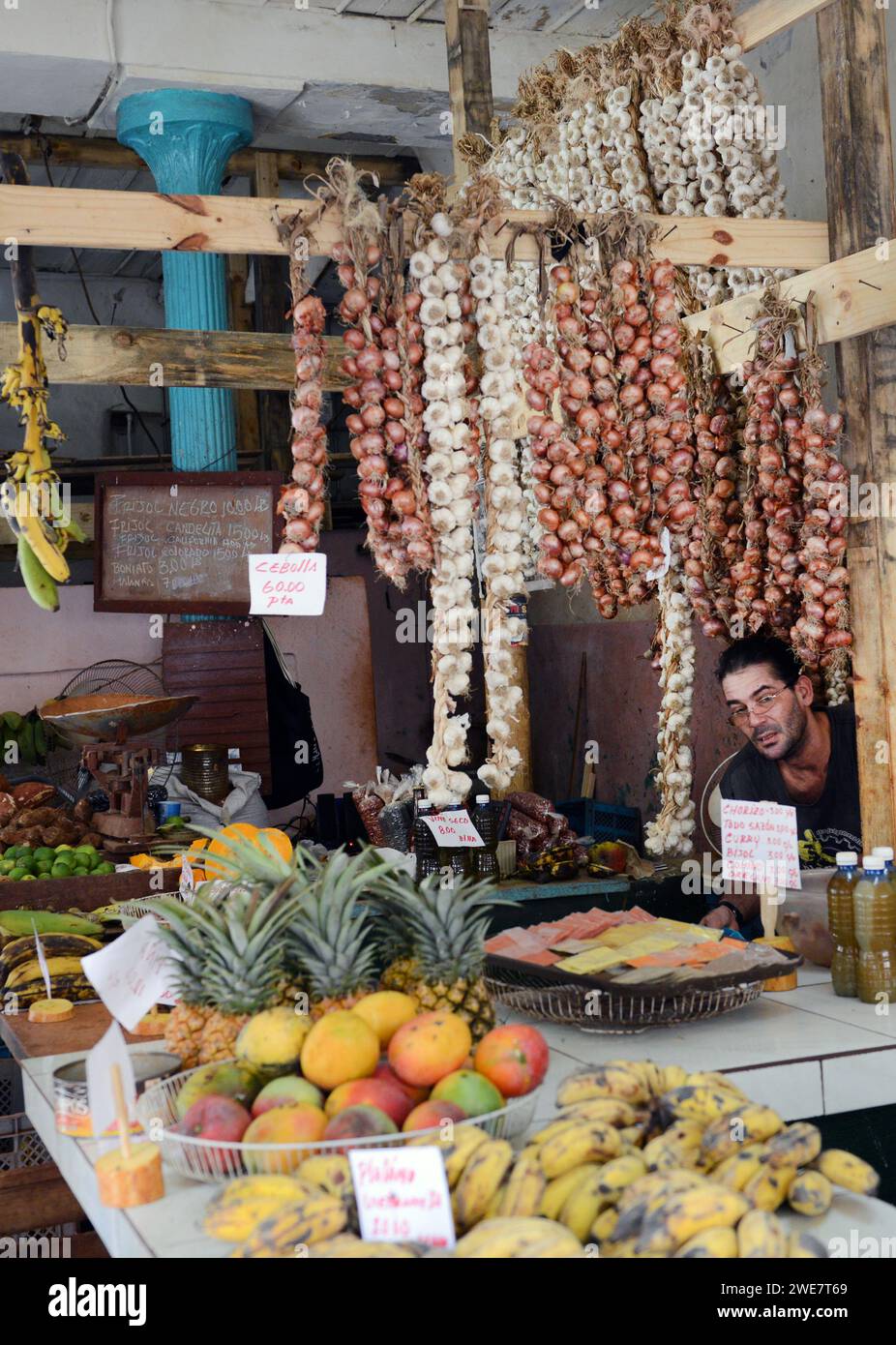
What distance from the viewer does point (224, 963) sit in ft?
7.55

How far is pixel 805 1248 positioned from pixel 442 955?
2.88ft

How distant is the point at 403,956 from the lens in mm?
2451

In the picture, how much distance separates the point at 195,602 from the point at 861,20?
15.1 ft

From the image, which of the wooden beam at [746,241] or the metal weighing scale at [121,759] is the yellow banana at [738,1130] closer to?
Answer: the wooden beam at [746,241]

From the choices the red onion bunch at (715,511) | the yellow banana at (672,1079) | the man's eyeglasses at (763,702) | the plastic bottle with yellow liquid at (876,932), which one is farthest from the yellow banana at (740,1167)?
the man's eyeglasses at (763,702)

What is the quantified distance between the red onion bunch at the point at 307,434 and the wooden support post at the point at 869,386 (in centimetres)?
146

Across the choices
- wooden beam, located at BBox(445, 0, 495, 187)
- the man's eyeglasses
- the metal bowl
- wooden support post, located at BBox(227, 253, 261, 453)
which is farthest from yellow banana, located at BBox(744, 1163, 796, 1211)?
wooden support post, located at BBox(227, 253, 261, 453)

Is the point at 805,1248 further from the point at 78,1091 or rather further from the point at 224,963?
the point at 78,1091

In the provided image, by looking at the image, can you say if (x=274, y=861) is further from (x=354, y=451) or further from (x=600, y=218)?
(x=600, y=218)

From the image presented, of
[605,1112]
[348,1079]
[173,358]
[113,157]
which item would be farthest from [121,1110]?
[113,157]

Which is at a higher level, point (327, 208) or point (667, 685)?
point (327, 208)

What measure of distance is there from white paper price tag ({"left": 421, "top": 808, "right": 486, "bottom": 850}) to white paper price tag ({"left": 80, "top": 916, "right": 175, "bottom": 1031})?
1.53m

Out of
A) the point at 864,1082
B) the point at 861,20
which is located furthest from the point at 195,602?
the point at 864,1082

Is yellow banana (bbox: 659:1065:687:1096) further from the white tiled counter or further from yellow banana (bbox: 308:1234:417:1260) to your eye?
yellow banana (bbox: 308:1234:417:1260)
